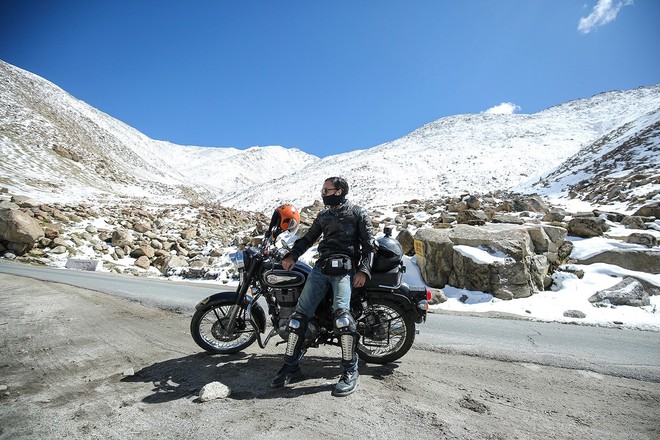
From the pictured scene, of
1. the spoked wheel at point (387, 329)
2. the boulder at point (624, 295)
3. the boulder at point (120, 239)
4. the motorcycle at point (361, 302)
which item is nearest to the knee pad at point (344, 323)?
the motorcycle at point (361, 302)

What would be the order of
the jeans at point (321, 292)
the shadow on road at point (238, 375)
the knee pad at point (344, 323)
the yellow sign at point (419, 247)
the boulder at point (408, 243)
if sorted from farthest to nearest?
the boulder at point (408, 243), the yellow sign at point (419, 247), the jeans at point (321, 292), the knee pad at point (344, 323), the shadow on road at point (238, 375)

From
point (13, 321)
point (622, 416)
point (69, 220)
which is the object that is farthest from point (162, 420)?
point (69, 220)

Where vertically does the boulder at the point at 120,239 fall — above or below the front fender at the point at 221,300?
above

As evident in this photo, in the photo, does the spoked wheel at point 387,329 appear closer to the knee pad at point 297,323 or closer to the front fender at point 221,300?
the knee pad at point 297,323

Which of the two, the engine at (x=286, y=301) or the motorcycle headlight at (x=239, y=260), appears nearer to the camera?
the engine at (x=286, y=301)

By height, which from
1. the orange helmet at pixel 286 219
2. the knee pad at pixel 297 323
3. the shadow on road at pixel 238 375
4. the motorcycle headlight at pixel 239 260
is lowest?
the shadow on road at pixel 238 375

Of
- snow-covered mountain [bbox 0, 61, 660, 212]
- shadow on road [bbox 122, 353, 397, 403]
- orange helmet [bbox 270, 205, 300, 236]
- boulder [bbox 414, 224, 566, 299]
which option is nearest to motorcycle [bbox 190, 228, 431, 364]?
orange helmet [bbox 270, 205, 300, 236]

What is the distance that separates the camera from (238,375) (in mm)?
3623

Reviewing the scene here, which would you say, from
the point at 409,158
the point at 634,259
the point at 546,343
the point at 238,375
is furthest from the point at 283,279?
the point at 409,158

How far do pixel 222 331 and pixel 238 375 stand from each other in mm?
802

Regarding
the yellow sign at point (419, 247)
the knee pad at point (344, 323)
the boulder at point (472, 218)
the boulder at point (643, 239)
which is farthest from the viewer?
the boulder at point (472, 218)

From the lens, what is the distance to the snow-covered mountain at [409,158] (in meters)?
24.7

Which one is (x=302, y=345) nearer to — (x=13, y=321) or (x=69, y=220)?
(x=13, y=321)

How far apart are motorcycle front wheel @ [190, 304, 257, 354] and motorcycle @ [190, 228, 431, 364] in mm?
45
